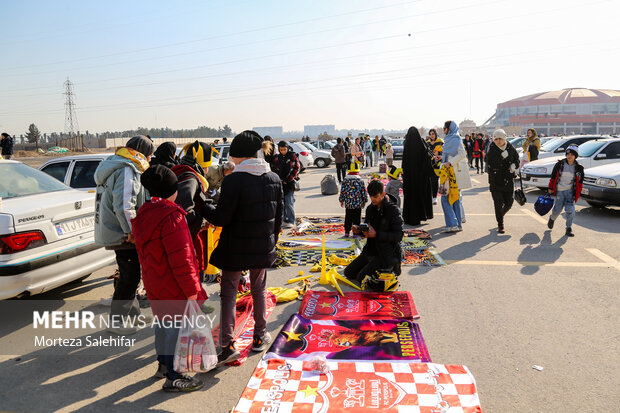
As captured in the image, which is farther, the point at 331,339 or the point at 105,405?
the point at 331,339

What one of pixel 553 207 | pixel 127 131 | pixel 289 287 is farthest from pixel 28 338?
pixel 127 131

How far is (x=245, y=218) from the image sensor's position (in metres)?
3.53

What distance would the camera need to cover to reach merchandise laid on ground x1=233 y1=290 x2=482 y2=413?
3.01 metres

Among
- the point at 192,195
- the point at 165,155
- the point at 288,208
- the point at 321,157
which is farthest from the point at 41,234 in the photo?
the point at 321,157

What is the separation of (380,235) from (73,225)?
147 inches

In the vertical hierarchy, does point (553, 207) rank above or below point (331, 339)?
above

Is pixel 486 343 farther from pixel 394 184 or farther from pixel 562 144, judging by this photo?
pixel 562 144

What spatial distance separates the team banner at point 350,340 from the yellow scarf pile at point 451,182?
4.83 metres

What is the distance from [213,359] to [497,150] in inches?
278

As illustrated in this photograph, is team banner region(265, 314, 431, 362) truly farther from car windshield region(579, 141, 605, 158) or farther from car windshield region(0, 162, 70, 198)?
car windshield region(579, 141, 605, 158)

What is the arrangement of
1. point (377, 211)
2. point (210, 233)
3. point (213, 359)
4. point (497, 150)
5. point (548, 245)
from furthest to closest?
point (497, 150)
point (548, 245)
point (377, 211)
point (210, 233)
point (213, 359)

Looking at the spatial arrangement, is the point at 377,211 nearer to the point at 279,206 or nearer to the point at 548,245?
the point at 279,206

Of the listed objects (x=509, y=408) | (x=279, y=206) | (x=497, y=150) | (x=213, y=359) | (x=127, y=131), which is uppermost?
(x=127, y=131)

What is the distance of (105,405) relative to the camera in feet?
10.3
